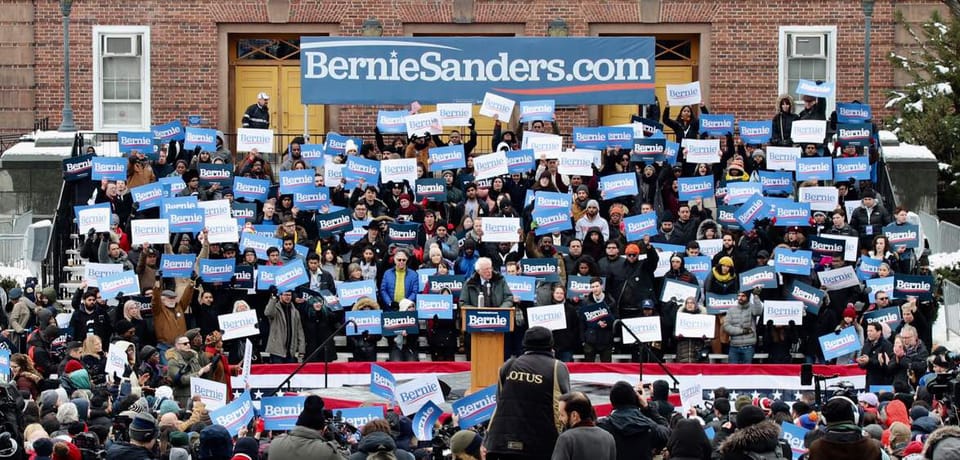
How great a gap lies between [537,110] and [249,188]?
485cm

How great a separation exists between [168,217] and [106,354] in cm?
422

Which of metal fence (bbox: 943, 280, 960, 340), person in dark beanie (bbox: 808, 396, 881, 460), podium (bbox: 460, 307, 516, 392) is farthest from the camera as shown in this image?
metal fence (bbox: 943, 280, 960, 340)

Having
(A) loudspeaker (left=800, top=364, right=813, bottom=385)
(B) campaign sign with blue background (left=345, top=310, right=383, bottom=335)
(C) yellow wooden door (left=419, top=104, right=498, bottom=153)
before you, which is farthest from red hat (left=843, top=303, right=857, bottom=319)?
(C) yellow wooden door (left=419, top=104, right=498, bottom=153)

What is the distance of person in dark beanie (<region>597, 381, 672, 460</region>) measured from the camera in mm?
14641

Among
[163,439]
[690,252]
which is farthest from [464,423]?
[690,252]

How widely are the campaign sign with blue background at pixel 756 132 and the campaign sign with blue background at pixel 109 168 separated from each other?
9.31 metres

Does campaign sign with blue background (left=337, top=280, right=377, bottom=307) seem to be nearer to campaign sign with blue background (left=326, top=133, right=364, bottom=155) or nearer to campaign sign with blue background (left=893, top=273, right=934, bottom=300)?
campaign sign with blue background (left=326, top=133, right=364, bottom=155)

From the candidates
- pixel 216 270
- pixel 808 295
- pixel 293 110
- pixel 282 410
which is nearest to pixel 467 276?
pixel 216 270

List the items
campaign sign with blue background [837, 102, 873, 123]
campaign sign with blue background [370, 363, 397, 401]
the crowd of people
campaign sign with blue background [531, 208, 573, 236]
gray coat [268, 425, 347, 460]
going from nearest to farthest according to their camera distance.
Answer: gray coat [268, 425, 347, 460] → campaign sign with blue background [370, 363, 397, 401] → the crowd of people → campaign sign with blue background [531, 208, 573, 236] → campaign sign with blue background [837, 102, 873, 123]

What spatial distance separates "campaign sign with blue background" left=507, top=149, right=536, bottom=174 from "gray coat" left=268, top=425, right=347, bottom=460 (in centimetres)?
1513

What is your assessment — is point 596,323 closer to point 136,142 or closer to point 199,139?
point 199,139

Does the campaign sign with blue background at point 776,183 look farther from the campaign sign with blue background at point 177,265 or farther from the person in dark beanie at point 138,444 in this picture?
the person in dark beanie at point 138,444

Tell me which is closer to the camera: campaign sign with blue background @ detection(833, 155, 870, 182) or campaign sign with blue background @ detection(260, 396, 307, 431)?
campaign sign with blue background @ detection(260, 396, 307, 431)

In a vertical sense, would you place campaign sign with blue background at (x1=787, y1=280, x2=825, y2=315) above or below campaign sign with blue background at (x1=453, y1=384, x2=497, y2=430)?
above
